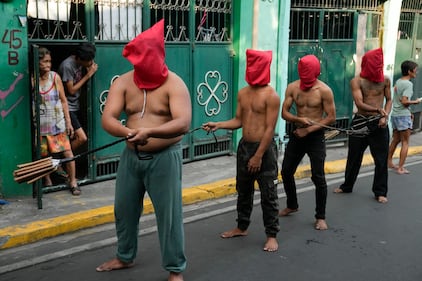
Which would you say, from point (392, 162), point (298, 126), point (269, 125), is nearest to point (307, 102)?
point (298, 126)

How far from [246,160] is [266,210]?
515 mm

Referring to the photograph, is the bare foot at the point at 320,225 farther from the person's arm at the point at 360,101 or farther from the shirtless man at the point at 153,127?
the shirtless man at the point at 153,127

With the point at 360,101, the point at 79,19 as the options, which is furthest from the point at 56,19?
the point at 360,101

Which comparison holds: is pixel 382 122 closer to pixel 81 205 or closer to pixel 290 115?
pixel 290 115

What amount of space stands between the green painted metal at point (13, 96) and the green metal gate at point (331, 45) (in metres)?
5.00

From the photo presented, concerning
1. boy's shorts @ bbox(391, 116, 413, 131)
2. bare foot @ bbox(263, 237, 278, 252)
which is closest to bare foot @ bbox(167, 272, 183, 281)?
bare foot @ bbox(263, 237, 278, 252)

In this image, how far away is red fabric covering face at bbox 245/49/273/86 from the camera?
517 cm

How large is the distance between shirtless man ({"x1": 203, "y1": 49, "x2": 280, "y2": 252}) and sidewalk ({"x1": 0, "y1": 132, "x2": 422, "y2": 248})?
5.51 ft

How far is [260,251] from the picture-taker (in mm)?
5242

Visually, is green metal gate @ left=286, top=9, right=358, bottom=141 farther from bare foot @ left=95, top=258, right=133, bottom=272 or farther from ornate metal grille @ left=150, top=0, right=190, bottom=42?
bare foot @ left=95, top=258, right=133, bottom=272

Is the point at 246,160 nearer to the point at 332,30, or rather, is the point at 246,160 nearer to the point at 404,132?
the point at 404,132

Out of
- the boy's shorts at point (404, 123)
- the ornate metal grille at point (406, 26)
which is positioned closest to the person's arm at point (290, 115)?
the boy's shorts at point (404, 123)

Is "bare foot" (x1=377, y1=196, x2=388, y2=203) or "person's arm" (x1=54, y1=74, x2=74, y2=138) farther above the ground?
"person's arm" (x1=54, y1=74, x2=74, y2=138)

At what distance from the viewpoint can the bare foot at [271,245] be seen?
5.26m
